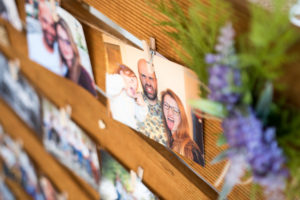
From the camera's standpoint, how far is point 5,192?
7.53 ft

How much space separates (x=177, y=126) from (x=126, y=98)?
197 mm

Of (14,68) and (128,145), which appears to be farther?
(14,68)

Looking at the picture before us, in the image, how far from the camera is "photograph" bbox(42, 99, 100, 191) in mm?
1279

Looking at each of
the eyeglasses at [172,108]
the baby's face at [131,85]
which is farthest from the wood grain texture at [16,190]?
the eyeglasses at [172,108]

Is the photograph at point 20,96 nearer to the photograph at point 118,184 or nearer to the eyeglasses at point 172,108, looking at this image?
the photograph at point 118,184

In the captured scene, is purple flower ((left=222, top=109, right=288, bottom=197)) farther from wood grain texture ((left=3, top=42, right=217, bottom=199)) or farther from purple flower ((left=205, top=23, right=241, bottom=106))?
wood grain texture ((left=3, top=42, right=217, bottom=199))

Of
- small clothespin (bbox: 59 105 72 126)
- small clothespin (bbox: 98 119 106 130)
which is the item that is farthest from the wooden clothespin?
small clothespin (bbox: 59 105 72 126)

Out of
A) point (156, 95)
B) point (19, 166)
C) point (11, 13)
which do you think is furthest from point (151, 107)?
point (19, 166)

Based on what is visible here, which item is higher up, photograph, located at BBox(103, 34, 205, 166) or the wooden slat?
photograph, located at BBox(103, 34, 205, 166)

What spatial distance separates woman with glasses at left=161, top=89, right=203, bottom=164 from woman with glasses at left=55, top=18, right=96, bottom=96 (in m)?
0.36

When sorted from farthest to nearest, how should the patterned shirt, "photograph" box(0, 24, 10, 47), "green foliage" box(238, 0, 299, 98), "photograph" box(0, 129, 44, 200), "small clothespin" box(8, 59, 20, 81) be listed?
"photograph" box(0, 129, 44, 200), "small clothespin" box(8, 59, 20, 81), "photograph" box(0, 24, 10, 47), the patterned shirt, "green foliage" box(238, 0, 299, 98)

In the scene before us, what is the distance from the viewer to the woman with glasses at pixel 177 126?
2.44 ft

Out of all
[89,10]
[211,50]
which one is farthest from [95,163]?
[211,50]

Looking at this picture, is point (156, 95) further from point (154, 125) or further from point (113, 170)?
point (113, 170)
